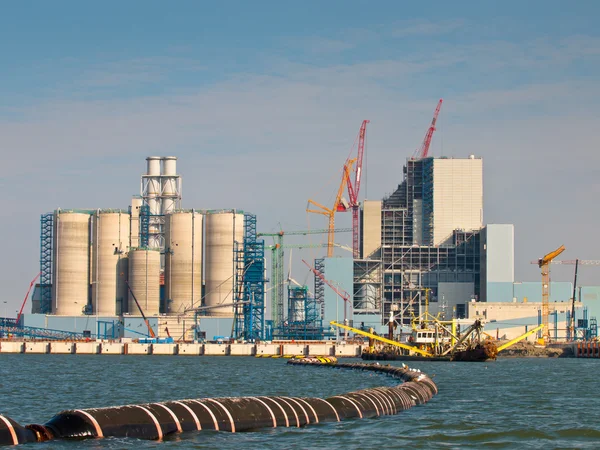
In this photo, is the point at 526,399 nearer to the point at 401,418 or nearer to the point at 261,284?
the point at 401,418

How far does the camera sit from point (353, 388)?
8119 cm

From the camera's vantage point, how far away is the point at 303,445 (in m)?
39.9

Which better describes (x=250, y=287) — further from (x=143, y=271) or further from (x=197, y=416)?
(x=197, y=416)

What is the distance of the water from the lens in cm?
4147

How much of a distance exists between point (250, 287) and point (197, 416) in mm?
152683

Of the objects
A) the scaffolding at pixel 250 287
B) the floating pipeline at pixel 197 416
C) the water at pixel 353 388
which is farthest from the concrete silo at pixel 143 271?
the floating pipeline at pixel 197 416

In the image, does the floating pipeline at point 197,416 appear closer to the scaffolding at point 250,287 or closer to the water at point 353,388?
the water at point 353,388

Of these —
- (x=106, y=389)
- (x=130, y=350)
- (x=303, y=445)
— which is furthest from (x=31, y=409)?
(x=130, y=350)

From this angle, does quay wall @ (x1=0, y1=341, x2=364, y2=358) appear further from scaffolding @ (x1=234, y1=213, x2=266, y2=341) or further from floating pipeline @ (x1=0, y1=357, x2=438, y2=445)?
floating pipeline @ (x1=0, y1=357, x2=438, y2=445)

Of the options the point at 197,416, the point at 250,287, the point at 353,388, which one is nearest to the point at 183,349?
the point at 250,287

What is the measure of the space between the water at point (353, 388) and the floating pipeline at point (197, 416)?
512mm

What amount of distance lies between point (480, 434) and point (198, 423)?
11.9 m

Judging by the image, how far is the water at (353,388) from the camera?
41.5 metres

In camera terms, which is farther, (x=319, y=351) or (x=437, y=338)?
(x=319, y=351)
